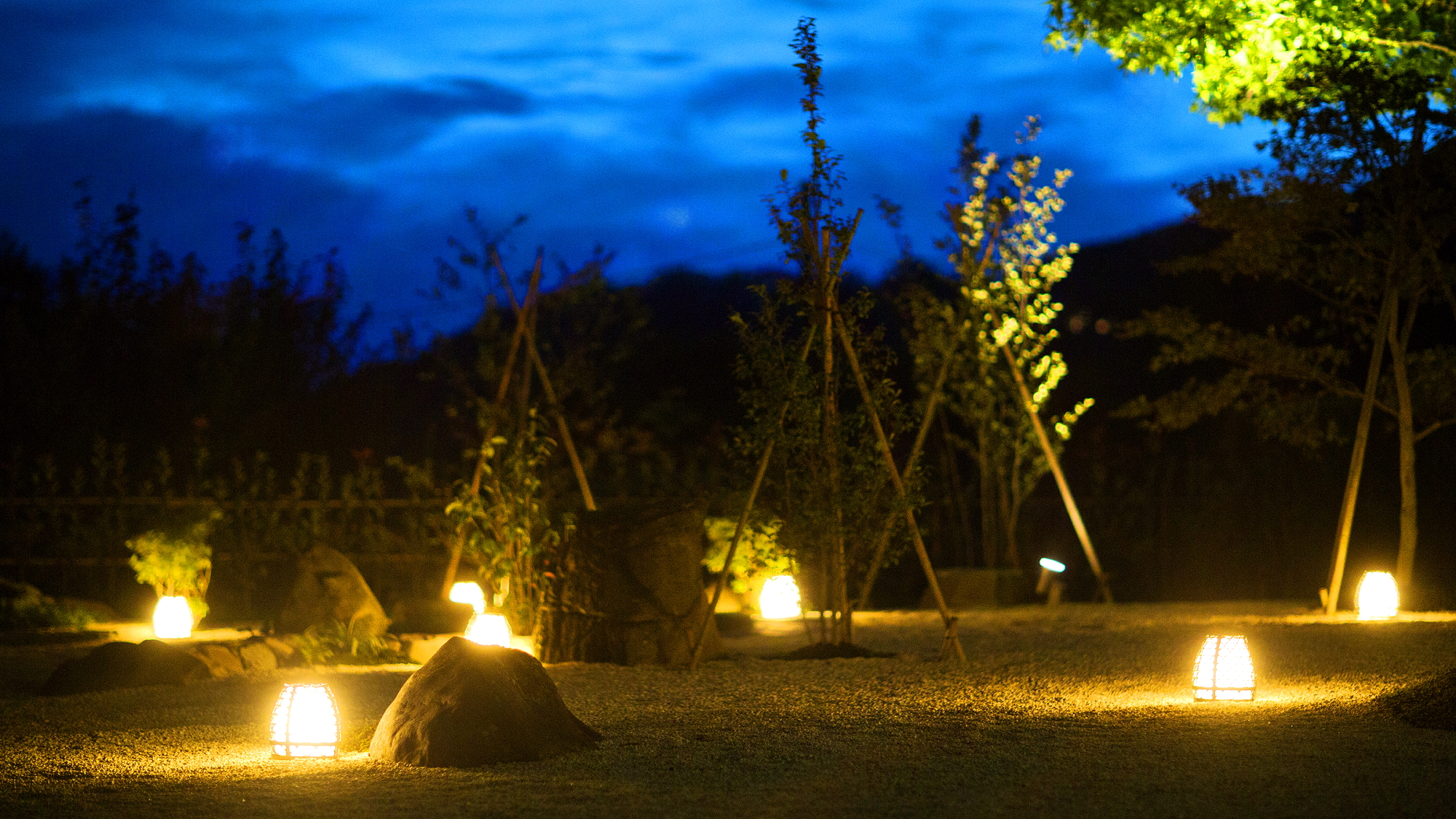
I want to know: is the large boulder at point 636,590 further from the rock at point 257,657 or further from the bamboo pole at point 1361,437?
the bamboo pole at point 1361,437

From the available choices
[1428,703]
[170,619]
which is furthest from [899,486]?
[170,619]

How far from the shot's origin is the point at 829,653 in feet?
24.6

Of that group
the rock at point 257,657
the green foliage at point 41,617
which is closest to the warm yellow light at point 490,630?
the rock at point 257,657

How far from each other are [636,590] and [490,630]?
1.10m

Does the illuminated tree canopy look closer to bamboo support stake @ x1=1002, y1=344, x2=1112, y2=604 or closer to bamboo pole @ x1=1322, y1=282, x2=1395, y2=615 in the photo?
bamboo pole @ x1=1322, y1=282, x2=1395, y2=615

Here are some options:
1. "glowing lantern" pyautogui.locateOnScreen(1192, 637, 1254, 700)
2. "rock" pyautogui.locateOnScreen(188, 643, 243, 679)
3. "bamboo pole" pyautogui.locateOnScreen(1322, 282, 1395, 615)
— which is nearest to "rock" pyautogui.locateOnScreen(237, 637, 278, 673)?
"rock" pyautogui.locateOnScreen(188, 643, 243, 679)

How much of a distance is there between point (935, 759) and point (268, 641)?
4.78m

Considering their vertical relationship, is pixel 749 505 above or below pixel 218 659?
above

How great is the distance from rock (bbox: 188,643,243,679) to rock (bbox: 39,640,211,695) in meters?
0.05

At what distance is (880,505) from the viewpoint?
772 cm

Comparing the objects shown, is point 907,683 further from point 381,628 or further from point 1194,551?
point 1194,551

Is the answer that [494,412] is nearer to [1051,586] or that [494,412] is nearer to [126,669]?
[126,669]

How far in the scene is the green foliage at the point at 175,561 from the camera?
9.42 metres

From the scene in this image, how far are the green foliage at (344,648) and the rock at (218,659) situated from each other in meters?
0.43
